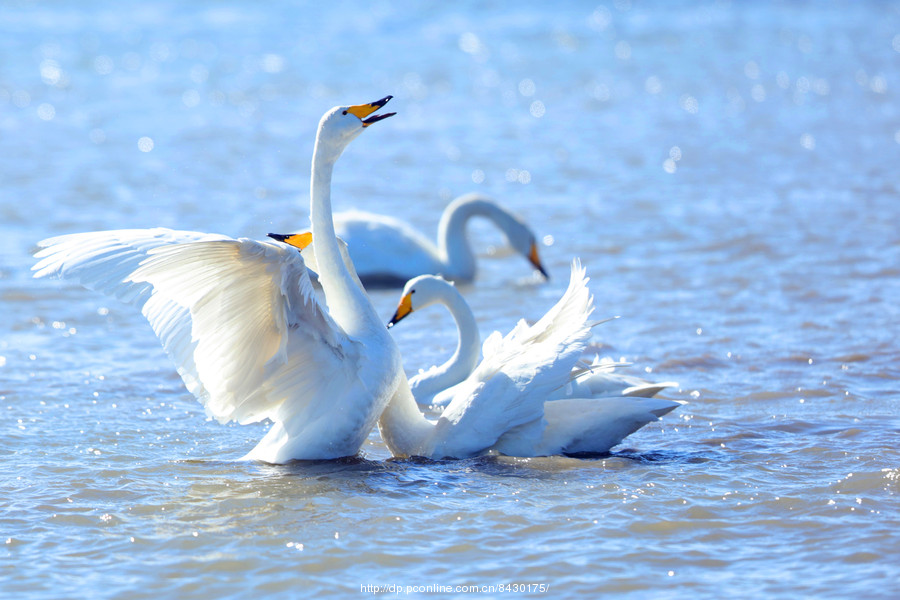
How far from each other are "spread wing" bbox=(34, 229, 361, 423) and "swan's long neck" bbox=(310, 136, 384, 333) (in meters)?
0.24

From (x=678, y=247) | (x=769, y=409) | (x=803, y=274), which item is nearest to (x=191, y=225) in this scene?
(x=678, y=247)

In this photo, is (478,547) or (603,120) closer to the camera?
(478,547)

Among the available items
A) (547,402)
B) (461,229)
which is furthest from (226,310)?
(461,229)

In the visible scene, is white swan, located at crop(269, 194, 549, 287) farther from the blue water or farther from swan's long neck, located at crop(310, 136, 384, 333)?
swan's long neck, located at crop(310, 136, 384, 333)

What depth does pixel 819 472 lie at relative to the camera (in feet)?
17.1

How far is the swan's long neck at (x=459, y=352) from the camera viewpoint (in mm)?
6730

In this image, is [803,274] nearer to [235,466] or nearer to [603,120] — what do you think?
[235,466]

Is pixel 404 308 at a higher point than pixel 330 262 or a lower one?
lower

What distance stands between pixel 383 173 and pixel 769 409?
768 cm

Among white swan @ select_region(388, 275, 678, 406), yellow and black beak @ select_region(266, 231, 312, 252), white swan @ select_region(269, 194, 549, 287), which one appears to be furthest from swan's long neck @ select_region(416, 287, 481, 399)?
white swan @ select_region(269, 194, 549, 287)

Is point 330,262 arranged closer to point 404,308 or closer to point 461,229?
point 404,308

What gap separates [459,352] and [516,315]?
2.04 m

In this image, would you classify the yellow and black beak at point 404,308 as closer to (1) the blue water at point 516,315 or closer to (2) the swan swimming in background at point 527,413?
(1) the blue water at point 516,315

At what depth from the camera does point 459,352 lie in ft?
22.1
